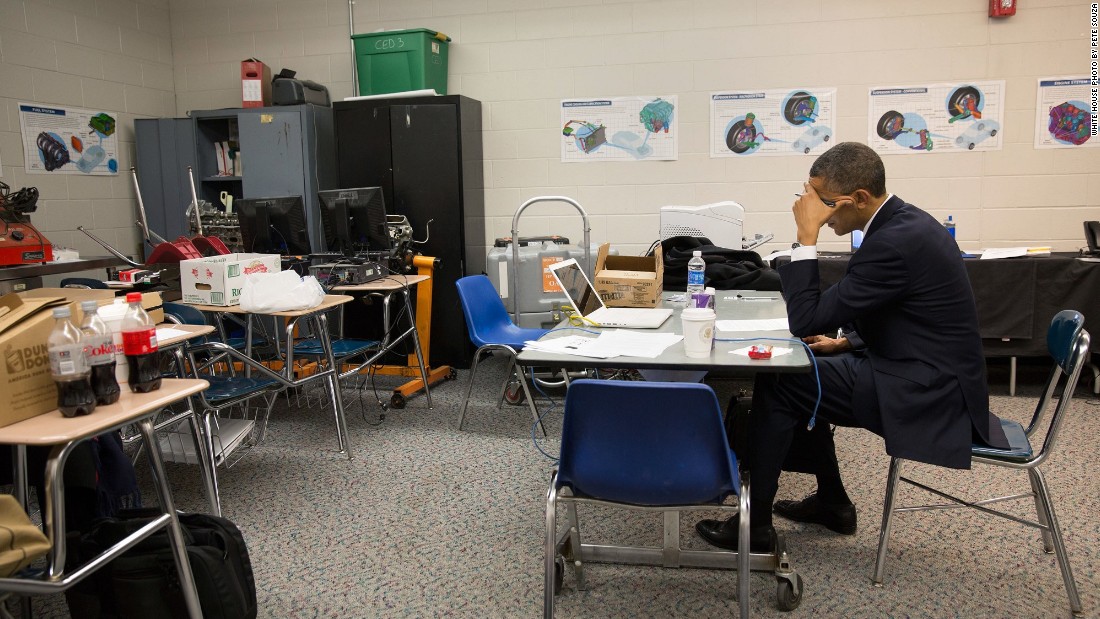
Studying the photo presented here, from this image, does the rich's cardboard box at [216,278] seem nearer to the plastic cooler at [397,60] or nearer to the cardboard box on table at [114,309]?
the cardboard box on table at [114,309]

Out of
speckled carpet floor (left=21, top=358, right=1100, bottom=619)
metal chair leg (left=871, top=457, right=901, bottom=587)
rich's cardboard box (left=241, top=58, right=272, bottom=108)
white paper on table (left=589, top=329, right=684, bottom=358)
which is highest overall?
rich's cardboard box (left=241, top=58, right=272, bottom=108)

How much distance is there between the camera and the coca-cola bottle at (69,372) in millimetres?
1639

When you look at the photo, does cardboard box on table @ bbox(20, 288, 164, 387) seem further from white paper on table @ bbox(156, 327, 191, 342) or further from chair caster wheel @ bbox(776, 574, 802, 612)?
chair caster wheel @ bbox(776, 574, 802, 612)

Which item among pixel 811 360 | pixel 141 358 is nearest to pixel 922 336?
pixel 811 360

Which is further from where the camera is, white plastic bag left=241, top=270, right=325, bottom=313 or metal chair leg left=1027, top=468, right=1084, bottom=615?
white plastic bag left=241, top=270, right=325, bottom=313

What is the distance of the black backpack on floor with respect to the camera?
1806mm

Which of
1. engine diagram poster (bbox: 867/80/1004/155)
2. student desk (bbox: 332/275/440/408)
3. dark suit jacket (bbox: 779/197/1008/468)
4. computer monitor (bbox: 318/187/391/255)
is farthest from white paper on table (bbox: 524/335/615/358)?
engine diagram poster (bbox: 867/80/1004/155)

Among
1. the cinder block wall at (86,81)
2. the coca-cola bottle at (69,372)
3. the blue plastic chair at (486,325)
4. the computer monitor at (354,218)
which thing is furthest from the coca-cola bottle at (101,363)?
the cinder block wall at (86,81)

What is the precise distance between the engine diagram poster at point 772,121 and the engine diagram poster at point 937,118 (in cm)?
30

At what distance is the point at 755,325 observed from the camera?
2564 mm

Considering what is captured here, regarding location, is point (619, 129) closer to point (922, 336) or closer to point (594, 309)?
point (594, 309)

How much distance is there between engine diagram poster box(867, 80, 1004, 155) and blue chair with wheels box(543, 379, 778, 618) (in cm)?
369

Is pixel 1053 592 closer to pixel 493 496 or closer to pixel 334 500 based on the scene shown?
pixel 493 496

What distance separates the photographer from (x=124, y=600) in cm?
181
